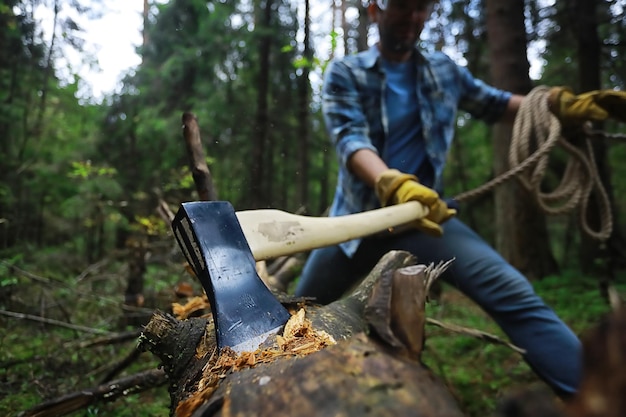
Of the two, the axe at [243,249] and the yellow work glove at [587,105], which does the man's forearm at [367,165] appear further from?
the yellow work glove at [587,105]

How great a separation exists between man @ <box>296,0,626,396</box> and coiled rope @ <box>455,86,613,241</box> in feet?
0.42

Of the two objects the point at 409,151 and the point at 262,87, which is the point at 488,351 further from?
the point at 262,87

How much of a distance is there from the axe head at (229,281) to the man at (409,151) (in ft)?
2.98

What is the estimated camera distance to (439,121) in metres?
2.33

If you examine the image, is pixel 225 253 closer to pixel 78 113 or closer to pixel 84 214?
pixel 84 214

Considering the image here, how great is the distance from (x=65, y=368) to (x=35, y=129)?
643cm

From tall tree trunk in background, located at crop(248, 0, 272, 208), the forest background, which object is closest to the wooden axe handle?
the forest background

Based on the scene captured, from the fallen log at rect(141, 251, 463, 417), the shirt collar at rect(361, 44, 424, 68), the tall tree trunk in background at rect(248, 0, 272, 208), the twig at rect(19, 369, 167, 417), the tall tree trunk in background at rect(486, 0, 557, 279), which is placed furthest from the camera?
the tall tree trunk in background at rect(248, 0, 272, 208)

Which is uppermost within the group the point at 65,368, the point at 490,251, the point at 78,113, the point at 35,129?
the point at 78,113

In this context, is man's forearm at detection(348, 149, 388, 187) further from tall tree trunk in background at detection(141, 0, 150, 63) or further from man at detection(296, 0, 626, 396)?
tall tree trunk in background at detection(141, 0, 150, 63)

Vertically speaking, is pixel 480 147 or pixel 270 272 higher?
pixel 480 147

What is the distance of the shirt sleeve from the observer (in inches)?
85.7

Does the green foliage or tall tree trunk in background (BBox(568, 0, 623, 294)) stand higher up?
tall tree trunk in background (BBox(568, 0, 623, 294))

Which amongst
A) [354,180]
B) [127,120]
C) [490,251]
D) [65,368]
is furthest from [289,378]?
[127,120]
